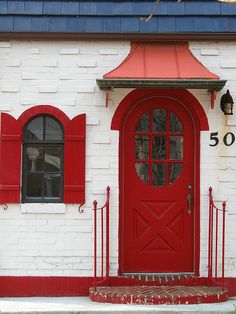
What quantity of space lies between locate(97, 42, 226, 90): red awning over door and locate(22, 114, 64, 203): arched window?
978mm

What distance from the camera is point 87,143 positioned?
24.5 feet

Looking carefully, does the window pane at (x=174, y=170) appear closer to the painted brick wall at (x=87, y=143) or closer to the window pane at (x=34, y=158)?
the painted brick wall at (x=87, y=143)

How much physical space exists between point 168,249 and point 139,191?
2.78ft

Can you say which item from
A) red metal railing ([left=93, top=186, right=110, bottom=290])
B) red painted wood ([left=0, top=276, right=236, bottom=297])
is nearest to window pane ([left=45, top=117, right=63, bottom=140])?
red metal railing ([left=93, top=186, right=110, bottom=290])

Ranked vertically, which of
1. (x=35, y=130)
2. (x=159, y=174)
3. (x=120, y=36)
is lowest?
(x=159, y=174)

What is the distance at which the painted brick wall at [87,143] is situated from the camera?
740cm

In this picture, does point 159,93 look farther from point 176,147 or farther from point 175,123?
point 176,147

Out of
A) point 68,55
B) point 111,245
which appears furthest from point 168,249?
point 68,55

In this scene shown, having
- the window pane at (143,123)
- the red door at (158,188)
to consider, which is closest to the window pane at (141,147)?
the red door at (158,188)

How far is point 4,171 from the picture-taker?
741 centimetres

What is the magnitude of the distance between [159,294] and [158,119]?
2.28 meters

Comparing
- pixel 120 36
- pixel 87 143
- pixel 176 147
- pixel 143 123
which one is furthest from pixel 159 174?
pixel 120 36

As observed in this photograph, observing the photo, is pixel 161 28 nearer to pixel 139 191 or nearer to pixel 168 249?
pixel 139 191

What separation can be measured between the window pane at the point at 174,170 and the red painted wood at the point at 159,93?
0.58 meters
